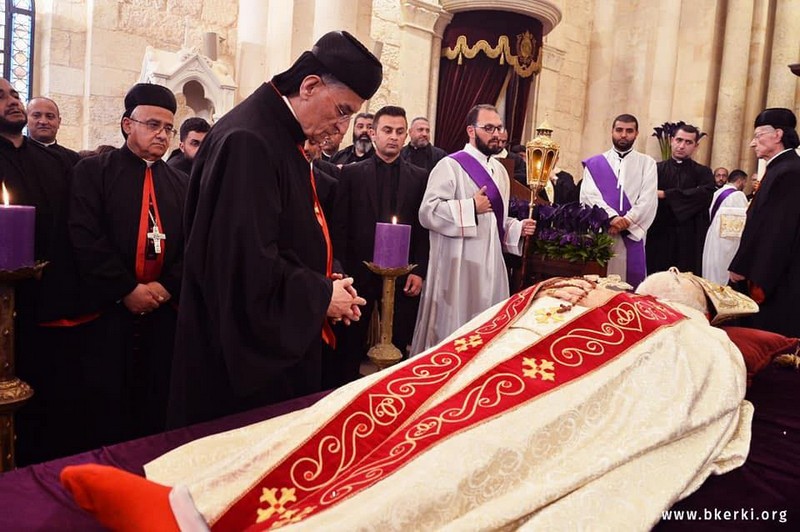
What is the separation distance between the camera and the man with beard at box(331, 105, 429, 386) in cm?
463

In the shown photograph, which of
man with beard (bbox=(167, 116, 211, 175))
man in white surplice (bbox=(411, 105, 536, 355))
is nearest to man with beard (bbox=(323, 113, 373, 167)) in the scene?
man in white surplice (bbox=(411, 105, 536, 355))

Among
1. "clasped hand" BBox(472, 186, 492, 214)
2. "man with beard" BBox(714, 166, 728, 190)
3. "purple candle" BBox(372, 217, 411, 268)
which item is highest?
"man with beard" BBox(714, 166, 728, 190)

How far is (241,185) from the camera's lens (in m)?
2.21

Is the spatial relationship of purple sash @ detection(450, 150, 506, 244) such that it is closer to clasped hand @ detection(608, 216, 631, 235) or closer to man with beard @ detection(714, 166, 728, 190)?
clasped hand @ detection(608, 216, 631, 235)

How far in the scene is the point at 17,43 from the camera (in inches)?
256

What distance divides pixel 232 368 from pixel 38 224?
187 centimetres

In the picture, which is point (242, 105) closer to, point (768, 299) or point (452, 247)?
point (452, 247)

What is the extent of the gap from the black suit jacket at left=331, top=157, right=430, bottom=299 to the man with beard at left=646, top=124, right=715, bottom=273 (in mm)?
3145

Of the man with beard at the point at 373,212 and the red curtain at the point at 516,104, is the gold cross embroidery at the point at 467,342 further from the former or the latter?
the red curtain at the point at 516,104

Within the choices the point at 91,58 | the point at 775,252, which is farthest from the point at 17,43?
the point at 775,252

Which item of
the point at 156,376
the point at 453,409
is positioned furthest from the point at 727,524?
the point at 156,376

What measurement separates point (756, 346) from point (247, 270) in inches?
82.6

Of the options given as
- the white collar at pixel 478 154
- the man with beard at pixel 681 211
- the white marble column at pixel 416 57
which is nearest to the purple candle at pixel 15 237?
the white collar at pixel 478 154

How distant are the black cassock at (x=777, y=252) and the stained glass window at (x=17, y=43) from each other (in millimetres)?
6673
